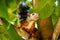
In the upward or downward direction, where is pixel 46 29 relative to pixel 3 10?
downward

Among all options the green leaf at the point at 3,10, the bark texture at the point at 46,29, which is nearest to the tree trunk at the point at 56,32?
the bark texture at the point at 46,29

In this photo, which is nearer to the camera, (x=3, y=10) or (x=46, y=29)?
(x=3, y=10)

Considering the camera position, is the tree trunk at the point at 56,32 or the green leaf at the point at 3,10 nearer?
the green leaf at the point at 3,10

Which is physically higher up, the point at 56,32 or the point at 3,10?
the point at 3,10

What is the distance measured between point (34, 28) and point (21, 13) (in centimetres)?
9

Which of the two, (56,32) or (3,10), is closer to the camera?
(3,10)

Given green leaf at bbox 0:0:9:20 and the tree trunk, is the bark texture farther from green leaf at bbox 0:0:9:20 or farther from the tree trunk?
green leaf at bbox 0:0:9:20

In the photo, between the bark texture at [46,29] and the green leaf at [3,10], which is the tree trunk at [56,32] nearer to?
the bark texture at [46,29]

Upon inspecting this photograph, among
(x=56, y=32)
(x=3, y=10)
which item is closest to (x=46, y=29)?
(x=56, y=32)

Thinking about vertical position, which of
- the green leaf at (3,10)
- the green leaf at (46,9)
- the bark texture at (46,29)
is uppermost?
the green leaf at (3,10)

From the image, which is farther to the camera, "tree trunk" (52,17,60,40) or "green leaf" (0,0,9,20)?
"tree trunk" (52,17,60,40)

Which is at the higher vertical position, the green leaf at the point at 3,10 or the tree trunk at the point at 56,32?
the green leaf at the point at 3,10

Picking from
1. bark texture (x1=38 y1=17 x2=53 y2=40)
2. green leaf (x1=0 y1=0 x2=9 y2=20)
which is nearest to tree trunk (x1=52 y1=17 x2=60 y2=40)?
bark texture (x1=38 y1=17 x2=53 y2=40)

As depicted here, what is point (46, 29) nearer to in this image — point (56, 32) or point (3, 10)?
point (56, 32)
